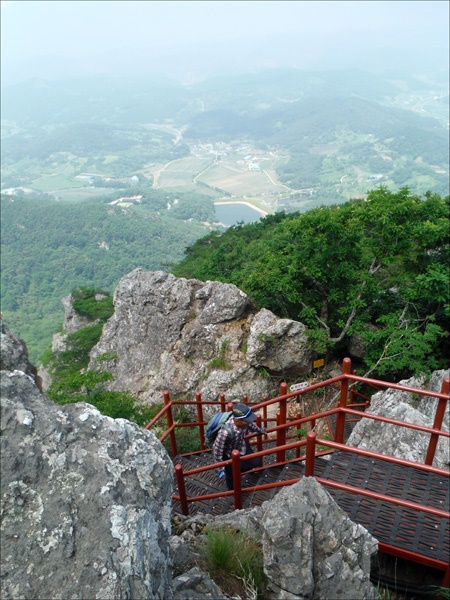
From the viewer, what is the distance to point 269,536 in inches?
125

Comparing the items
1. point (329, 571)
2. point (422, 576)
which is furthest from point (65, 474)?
point (422, 576)

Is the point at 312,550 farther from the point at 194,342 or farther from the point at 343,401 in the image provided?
the point at 194,342

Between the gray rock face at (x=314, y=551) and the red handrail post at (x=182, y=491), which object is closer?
the gray rock face at (x=314, y=551)

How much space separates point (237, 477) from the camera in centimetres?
443

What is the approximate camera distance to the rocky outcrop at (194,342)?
11250 mm

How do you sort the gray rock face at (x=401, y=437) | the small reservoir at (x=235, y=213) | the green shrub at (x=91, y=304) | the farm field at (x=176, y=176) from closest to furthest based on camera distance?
the gray rock face at (x=401, y=437) → the green shrub at (x=91, y=304) → the small reservoir at (x=235, y=213) → the farm field at (x=176, y=176)

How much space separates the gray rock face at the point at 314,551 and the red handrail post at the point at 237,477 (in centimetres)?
91

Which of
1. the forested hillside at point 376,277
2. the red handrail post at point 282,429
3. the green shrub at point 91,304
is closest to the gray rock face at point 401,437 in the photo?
the red handrail post at point 282,429

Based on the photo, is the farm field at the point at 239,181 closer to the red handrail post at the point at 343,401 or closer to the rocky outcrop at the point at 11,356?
the rocky outcrop at the point at 11,356

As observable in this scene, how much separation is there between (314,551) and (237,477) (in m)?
1.37

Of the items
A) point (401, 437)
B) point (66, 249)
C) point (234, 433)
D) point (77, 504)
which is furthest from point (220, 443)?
point (66, 249)

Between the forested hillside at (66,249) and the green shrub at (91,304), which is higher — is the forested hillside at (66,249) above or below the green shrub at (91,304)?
below

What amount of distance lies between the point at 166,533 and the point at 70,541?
0.73 meters

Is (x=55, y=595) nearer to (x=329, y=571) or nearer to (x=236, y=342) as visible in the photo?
(x=329, y=571)
